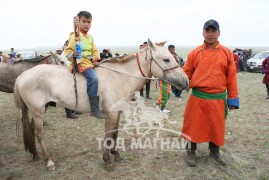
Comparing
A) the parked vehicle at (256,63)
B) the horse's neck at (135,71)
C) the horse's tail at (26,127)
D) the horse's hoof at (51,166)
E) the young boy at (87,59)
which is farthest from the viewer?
the parked vehicle at (256,63)

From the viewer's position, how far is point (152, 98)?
36.6 feet

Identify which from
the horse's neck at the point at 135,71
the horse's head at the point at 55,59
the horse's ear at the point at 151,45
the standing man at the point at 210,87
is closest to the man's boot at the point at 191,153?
the standing man at the point at 210,87

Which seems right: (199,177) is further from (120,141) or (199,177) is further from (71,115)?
(71,115)

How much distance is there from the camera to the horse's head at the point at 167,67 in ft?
13.1

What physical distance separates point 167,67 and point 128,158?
207 centimetres

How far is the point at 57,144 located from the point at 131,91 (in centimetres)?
248

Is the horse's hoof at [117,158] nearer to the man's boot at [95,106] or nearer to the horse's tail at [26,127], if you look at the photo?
the man's boot at [95,106]

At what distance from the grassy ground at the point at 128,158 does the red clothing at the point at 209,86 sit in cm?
67

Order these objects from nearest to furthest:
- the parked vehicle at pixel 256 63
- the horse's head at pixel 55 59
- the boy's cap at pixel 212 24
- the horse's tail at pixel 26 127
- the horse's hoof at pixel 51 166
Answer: the boy's cap at pixel 212 24 < the horse's hoof at pixel 51 166 < the horse's tail at pixel 26 127 < the horse's head at pixel 55 59 < the parked vehicle at pixel 256 63

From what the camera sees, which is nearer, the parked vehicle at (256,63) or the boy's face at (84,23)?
the boy's face at (84,23)

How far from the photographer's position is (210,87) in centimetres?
395

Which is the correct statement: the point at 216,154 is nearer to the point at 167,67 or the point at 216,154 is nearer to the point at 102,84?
the point at 167,67

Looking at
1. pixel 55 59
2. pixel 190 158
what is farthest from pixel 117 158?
pixel 55 59

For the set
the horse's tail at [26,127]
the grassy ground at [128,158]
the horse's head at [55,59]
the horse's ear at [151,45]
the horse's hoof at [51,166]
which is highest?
the horse's ear at [151,45]
